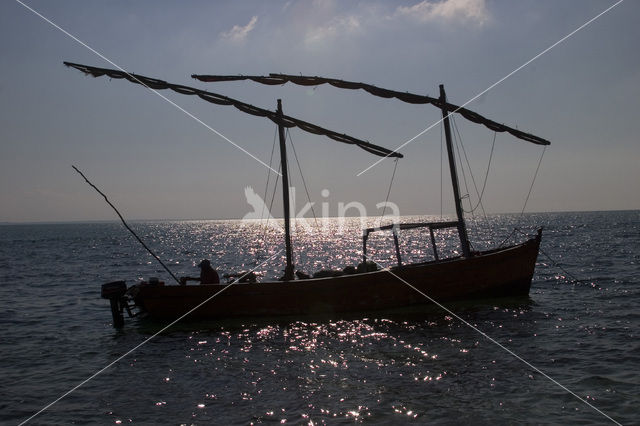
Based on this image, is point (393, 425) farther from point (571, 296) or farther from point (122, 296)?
point (571, 296)

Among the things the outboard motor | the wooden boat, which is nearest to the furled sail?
the wooden boat

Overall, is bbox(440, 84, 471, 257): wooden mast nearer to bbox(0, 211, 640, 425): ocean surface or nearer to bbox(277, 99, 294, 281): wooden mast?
bbox(0, 211, 640, 425): ocean surface

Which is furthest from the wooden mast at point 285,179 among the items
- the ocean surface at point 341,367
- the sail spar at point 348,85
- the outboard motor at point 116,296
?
the outboard motor at point 116,296

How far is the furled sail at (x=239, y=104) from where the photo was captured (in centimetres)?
1903

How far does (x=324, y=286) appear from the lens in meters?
18.7

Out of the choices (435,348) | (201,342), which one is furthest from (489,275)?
(201,342)

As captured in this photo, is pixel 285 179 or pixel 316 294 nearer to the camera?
pixel 316 294

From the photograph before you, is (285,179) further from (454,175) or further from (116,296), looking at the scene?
(116,296)

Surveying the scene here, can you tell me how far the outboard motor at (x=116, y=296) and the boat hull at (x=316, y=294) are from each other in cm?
50

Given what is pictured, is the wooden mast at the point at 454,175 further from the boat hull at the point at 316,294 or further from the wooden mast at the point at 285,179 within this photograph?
the wooden mast at the point at 285,179

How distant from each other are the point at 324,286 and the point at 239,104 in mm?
8429

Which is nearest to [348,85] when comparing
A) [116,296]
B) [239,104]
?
[239,104]

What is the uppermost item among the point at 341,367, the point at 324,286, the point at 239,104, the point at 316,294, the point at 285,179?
the point at 239,104

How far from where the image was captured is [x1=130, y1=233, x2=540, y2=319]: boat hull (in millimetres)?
18578
